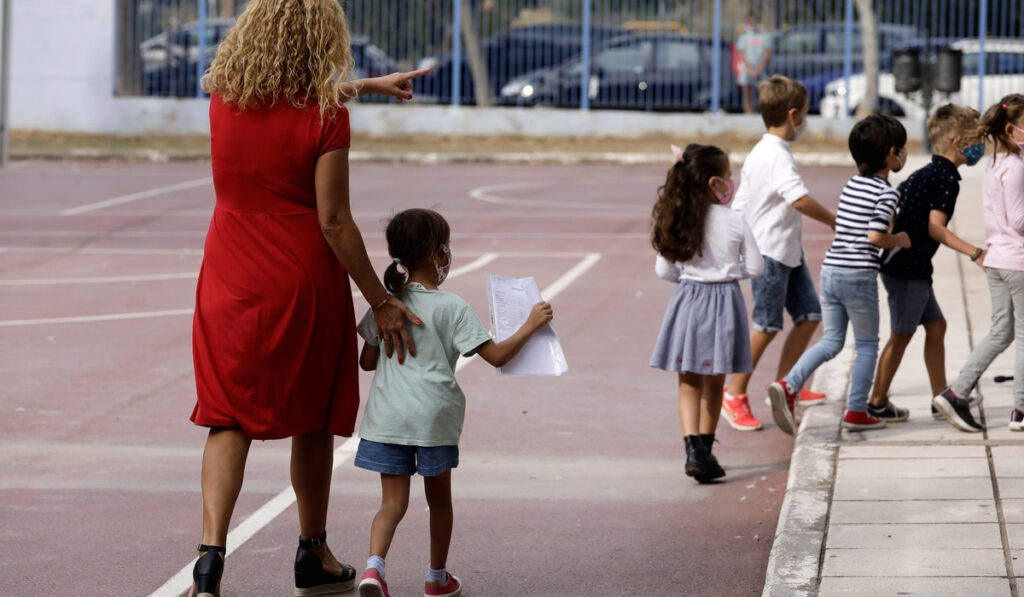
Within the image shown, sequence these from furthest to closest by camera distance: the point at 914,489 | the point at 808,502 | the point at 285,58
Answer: the point at 914,489 < the point at 808,502 < the point at 285,58

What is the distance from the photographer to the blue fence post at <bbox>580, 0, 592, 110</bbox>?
31.1 m

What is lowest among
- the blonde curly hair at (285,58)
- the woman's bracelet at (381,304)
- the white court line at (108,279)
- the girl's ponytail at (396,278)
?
the white court line at (108,279)

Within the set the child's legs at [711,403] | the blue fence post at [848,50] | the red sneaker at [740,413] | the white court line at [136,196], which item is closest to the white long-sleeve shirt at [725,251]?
the child's legs at [711,403]

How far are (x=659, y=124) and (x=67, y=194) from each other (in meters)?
12.6

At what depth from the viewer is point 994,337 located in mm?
7828

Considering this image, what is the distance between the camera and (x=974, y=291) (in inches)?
489

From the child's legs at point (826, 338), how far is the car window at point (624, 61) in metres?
23.8

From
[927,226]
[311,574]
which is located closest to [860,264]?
[927,226]

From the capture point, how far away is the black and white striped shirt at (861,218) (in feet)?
24.7

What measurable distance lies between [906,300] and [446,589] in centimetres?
328

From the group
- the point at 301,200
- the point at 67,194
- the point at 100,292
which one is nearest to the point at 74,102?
the point at 67,194

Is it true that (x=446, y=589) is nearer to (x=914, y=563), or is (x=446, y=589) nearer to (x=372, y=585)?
(x=372, y=585)

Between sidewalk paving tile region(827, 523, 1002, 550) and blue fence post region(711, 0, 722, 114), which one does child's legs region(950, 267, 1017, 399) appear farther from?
blue fence post region(711, 0, 722, 114)

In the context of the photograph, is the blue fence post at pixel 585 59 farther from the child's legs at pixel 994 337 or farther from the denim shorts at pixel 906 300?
the child's legs at pixel 994 337
